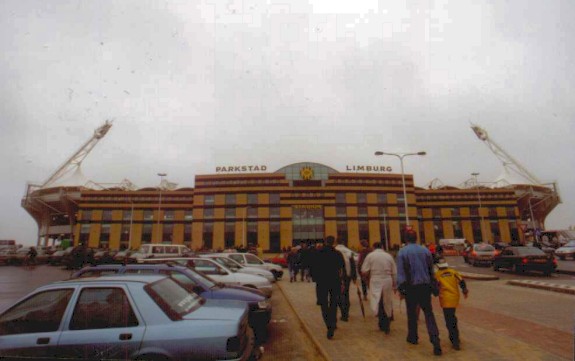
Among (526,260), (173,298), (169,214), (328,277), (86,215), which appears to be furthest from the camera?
(169,214)

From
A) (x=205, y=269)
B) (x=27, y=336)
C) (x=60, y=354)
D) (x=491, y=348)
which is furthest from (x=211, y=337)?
(x=205, y=269)

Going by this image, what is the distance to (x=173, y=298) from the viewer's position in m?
3.99

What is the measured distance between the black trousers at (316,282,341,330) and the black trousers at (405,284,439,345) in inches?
55.2

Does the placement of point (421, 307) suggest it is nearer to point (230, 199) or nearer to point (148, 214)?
point (230, 199)

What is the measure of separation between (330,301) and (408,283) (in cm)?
168

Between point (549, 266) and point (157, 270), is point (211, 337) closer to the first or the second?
point (157, 270)

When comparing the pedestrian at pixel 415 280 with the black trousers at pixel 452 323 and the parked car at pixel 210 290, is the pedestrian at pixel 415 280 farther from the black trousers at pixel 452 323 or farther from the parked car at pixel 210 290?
the parked car at pixel 210 290

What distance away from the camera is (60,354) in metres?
3.37

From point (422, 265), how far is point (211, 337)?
3821mm

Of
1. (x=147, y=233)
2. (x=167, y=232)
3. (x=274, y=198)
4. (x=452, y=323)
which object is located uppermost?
(x=274, y=198)

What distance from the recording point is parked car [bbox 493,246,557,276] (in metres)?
16.3

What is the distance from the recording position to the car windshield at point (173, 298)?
3.67 metres

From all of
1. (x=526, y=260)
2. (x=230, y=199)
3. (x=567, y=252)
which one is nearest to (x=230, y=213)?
(x=230, y=199)

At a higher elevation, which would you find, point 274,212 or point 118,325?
point 274,212
